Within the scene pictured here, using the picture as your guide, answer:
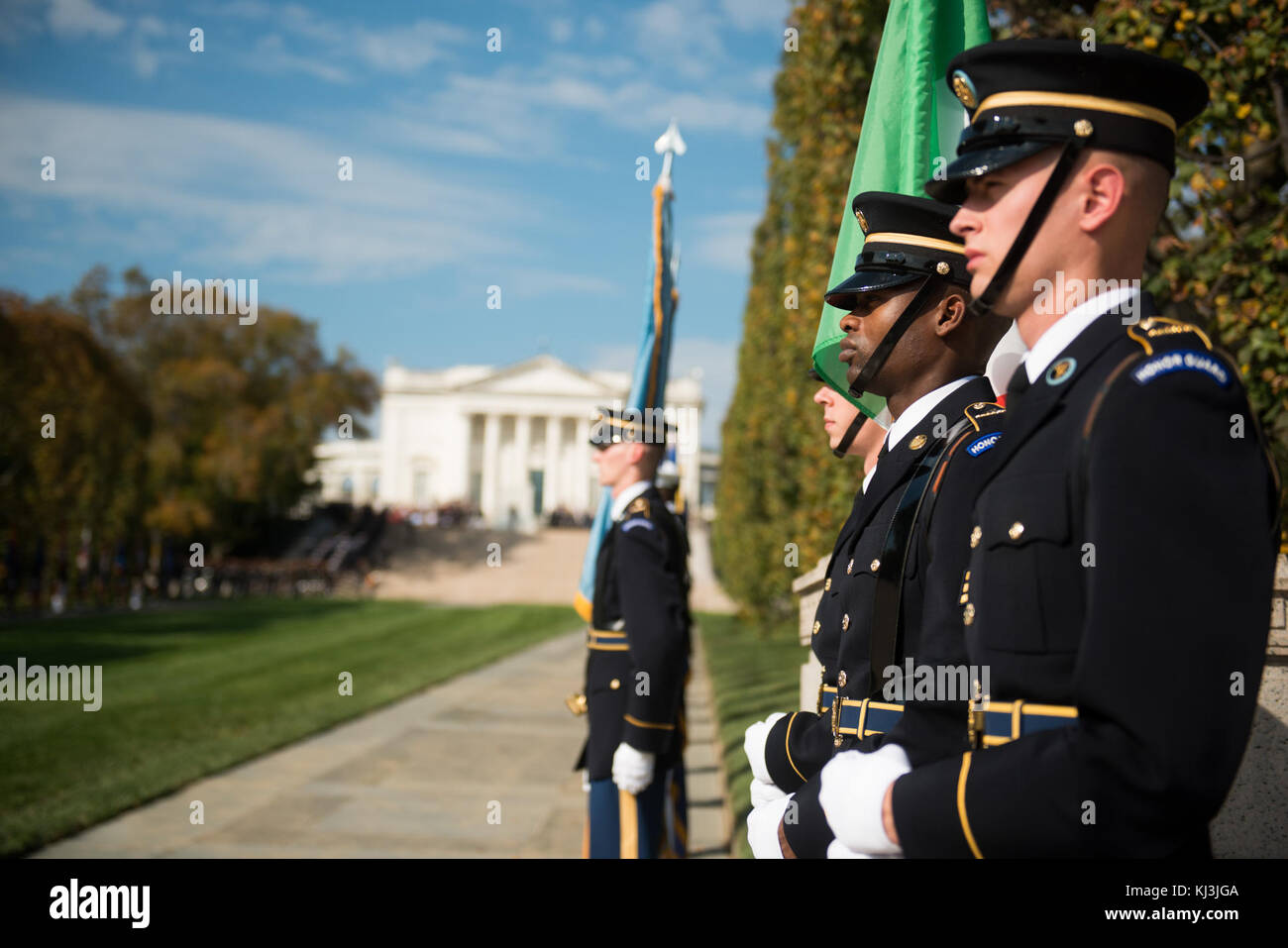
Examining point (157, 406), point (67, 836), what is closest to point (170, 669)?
point (67, 836)

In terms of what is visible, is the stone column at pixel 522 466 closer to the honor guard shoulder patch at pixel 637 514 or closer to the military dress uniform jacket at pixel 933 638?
the honor guard shoulder patch at pixel 637 514

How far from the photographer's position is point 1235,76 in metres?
4.29

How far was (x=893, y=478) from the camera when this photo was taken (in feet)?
7.04

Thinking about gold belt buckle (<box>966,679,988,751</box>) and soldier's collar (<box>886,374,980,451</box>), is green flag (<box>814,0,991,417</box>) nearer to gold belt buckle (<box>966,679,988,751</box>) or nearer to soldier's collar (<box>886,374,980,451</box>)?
soldier's collar (<box>886,374,980,451</box>)

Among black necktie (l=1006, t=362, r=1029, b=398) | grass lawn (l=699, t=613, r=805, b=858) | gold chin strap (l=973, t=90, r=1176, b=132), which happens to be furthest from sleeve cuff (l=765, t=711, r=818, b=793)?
grass lawn (l=699, t=613, r=805, b=858)

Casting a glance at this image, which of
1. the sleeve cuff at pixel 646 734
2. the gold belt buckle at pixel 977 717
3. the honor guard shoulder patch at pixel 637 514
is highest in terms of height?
the honor guard shoulder patch at pixel 637 514

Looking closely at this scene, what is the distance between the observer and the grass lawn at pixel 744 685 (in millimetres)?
7305

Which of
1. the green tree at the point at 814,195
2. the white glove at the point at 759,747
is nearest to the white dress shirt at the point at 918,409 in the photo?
the white glove at the point at 759,747

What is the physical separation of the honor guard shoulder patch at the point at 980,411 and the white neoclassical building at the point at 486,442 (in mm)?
77889

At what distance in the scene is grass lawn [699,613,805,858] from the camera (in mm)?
7305

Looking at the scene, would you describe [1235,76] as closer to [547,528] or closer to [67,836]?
[67,836]

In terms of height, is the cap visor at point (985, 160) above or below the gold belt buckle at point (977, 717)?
above

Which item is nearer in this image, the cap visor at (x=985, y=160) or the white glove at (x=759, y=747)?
the cap visor at (x=985, y=160)

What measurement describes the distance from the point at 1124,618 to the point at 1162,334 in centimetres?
43
